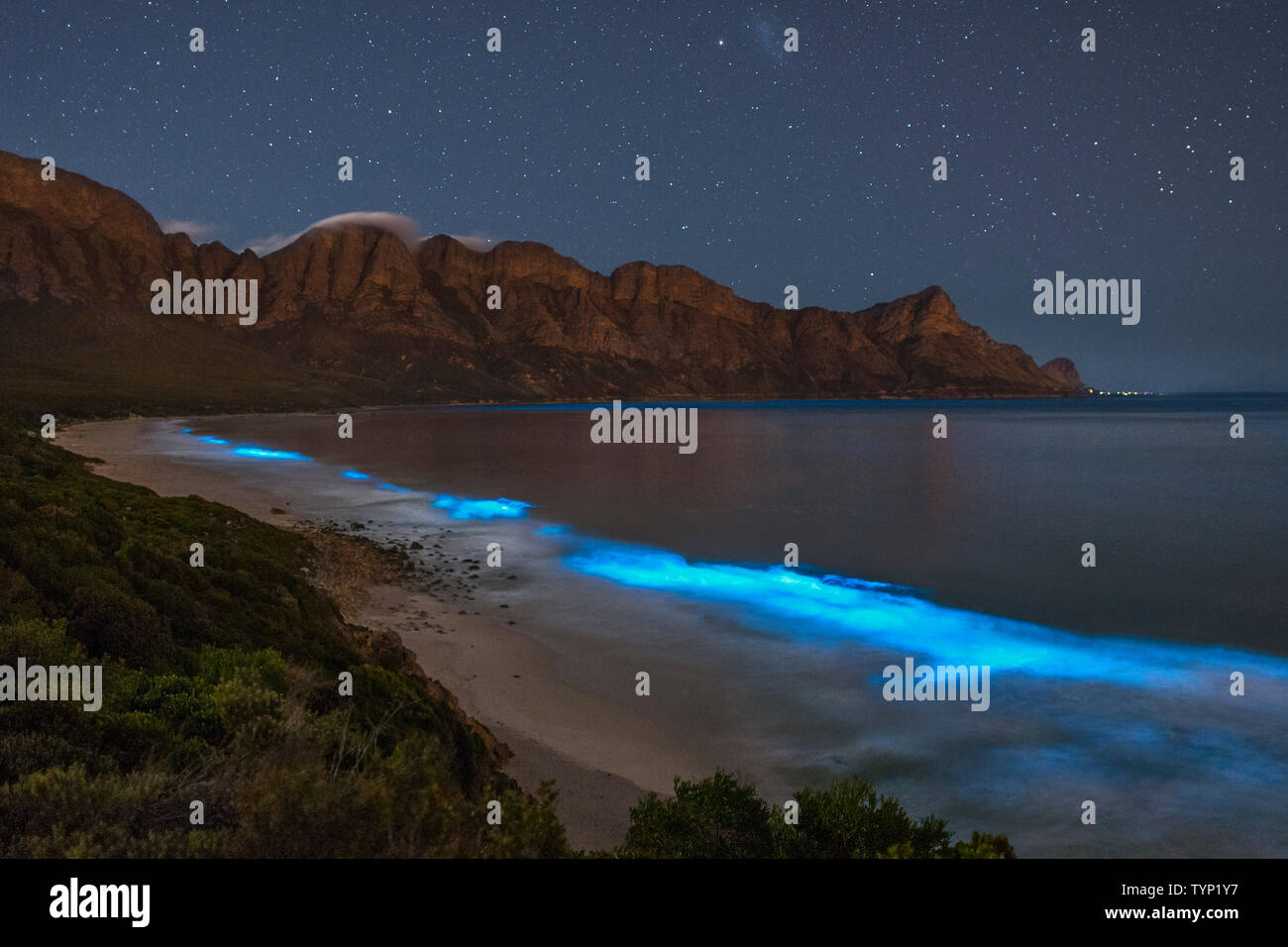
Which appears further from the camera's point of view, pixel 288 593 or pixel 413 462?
pixel 413 462

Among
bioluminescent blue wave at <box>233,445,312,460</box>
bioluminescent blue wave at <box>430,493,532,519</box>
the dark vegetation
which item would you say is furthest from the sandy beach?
bioluminescent blue wave at <box>233,445,312,460</box>

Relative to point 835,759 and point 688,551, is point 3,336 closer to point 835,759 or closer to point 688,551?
point 688,551

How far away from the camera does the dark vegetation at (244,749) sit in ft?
15.5

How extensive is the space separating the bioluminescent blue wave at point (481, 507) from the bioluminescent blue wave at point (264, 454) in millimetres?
25014

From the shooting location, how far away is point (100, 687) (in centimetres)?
687

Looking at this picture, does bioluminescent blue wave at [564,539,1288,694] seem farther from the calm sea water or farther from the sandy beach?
the sandy beach

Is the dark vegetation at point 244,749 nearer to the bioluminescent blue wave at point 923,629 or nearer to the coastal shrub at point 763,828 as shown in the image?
the coastal shrub at point 763,828

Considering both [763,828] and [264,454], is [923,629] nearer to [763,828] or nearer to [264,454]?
[763,828]

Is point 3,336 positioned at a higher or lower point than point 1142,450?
higher

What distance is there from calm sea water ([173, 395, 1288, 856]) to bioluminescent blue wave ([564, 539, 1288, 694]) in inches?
4.1

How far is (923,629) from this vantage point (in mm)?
20500

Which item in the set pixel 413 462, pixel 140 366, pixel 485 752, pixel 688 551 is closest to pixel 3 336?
pixel 140 366

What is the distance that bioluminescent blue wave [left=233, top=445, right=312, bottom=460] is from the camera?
2382 inches
